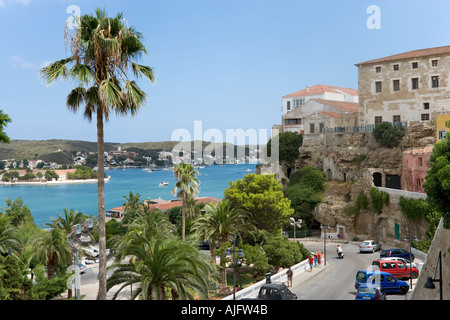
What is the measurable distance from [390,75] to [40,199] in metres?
162

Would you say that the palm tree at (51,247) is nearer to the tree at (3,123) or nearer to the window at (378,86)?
the tree at (3,123)

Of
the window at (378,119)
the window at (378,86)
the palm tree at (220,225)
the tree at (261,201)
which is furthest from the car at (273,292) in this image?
the window at (378,86)

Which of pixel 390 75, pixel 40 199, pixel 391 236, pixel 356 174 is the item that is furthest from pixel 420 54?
pixel 40 199

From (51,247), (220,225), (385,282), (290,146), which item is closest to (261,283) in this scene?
(385,282)

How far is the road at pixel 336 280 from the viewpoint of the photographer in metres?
27.4

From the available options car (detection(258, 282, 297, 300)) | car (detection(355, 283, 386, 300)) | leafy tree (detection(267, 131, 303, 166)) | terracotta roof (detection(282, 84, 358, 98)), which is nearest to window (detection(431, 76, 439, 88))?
leafy tree (detection(267, 131, 303, 166))

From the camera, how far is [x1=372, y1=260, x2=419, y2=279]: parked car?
3025 cm

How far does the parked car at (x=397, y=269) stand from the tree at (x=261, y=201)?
1573 cm

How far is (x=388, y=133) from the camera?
62.1 meters

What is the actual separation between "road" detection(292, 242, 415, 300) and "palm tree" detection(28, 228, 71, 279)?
615 inches

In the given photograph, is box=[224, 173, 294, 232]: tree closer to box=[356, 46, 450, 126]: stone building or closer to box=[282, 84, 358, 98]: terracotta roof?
box=[356, 46, 450, 126]: stone building

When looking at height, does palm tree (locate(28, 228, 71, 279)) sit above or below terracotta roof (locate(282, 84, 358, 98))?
below
